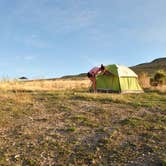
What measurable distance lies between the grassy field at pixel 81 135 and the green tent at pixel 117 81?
7.05 m

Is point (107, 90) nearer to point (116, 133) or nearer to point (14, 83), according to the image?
point (14, 83)

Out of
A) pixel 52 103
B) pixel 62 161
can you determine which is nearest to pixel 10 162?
pixel 62 161

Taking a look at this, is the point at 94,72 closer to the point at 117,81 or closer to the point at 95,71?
the point at 95,71

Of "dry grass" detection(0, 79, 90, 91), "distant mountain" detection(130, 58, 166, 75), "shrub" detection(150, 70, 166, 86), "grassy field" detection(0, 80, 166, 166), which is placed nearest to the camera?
"grassy field" detection(0, 80, 166, 166)

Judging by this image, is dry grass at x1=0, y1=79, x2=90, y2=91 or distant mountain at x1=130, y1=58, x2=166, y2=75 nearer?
dry grass at x1=0, y1=79, x2=90, y2=91

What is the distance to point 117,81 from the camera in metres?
18.3

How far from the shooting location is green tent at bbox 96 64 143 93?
60.0ft

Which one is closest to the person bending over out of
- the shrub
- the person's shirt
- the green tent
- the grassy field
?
the person's shirt

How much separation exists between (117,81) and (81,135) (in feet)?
37.8

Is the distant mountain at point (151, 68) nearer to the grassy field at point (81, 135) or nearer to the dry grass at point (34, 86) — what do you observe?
the dry grass at point (34, 86)

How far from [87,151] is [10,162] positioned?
1.67 meters

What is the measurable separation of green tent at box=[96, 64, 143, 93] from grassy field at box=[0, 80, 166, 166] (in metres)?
7.05

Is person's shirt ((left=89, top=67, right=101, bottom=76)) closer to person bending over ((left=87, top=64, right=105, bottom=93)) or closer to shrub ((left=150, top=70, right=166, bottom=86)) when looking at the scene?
person bending over ((left=87, top=64, right=105, bottom=93))

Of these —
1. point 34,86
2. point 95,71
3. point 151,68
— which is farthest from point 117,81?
point 151,68
